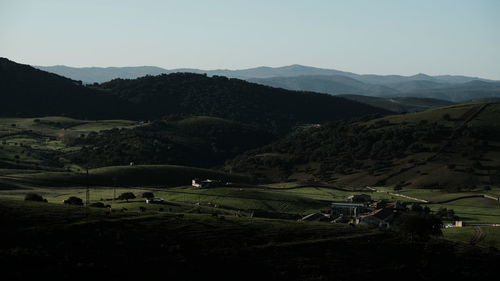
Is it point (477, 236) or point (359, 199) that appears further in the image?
point (359, 199)

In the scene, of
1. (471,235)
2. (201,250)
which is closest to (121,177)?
(471,235)

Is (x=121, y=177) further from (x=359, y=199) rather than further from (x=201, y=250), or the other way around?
(x=201, y=250)

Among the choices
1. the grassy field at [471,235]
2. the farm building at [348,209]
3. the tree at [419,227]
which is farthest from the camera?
the farm building at [348,209]

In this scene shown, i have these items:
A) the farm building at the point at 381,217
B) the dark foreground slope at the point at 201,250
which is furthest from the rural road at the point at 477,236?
the farm building at the point at 381,217

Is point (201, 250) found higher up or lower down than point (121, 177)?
higher up

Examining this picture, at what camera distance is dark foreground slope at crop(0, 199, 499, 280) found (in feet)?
222

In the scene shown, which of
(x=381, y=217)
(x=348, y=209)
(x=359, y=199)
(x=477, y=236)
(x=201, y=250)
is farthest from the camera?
(x=359, y=199)

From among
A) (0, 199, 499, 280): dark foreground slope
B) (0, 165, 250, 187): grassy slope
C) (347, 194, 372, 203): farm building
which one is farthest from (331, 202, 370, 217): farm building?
(0, 165, 250, 187): grassy slope

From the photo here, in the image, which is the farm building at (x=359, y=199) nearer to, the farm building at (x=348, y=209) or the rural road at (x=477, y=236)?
the farm building at (x=348, y=209)

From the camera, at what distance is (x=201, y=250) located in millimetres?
74312

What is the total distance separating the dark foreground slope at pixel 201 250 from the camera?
67.8m

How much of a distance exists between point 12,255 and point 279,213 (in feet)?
200

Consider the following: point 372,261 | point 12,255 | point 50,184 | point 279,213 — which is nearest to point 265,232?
point 372,261

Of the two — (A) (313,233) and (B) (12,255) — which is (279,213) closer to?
(A) (313,233)
